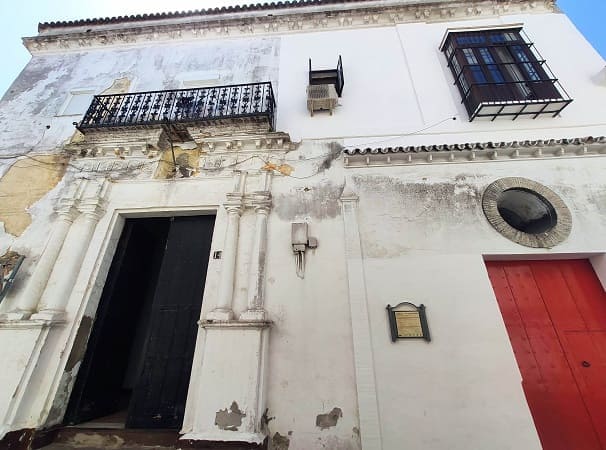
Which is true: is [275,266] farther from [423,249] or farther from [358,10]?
[358,10]

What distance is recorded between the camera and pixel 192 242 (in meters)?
5.12

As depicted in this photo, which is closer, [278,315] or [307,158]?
[278,315]

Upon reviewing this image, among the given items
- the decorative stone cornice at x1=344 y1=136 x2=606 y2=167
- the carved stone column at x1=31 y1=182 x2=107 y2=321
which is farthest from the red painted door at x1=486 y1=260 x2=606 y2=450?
the carved stone column at x1=31 y1=182 x2=107 y2=321

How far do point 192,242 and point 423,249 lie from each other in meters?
4.10

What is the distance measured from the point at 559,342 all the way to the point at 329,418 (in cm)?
345

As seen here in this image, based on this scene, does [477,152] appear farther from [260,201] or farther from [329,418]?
[329,418]

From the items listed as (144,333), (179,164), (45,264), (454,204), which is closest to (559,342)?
(454,204)

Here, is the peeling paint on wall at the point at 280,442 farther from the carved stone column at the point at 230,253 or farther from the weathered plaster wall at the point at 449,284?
the carved stone column at the point at 230,253

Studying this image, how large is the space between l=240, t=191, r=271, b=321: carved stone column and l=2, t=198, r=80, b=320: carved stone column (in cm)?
337

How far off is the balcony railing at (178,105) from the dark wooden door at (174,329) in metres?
2.54

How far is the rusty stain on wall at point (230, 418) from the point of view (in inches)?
134

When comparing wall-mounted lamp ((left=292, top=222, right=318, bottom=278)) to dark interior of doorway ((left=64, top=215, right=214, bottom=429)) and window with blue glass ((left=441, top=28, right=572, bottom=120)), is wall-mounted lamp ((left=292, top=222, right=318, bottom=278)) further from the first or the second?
window with blue glass ((left=441, top=28, right=572, bottom=120))

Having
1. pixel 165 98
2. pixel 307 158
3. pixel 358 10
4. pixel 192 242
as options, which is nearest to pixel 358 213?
pixel 307 158

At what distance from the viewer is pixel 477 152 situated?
5.05 meters
